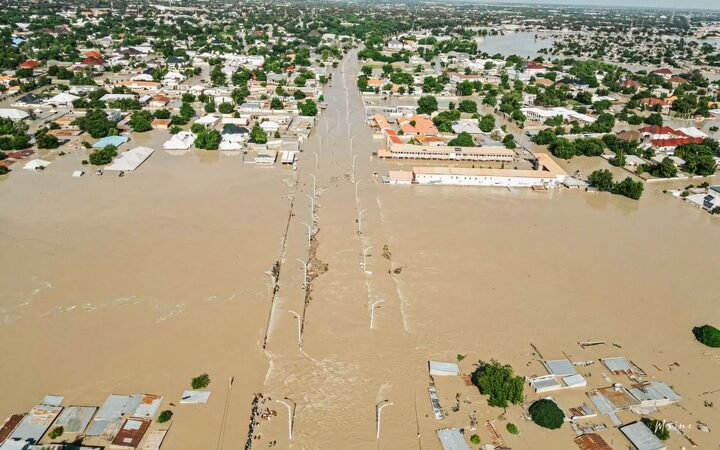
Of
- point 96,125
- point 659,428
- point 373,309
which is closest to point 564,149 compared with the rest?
point 373,309

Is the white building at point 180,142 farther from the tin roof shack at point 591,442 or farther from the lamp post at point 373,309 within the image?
the tin roof shack at point 591,442

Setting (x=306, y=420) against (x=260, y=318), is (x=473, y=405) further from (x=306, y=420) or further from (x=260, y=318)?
(x=260, y=318)

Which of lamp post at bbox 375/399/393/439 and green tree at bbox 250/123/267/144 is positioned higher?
green tree at bbox 250/123/267/144

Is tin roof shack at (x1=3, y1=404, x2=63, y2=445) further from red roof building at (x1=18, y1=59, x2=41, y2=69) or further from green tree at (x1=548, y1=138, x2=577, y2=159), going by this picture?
red roof building at (x1=18, y1=59, x2=41, y2=69)

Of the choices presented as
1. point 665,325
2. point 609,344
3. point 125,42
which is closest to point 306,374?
point 609,344

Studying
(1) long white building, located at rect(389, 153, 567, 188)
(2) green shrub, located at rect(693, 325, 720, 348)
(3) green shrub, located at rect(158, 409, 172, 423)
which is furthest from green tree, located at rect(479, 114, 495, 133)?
(3) green shrub, located at rect(158, 409, 172, 423)

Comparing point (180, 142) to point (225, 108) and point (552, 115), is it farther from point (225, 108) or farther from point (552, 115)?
point (552, 115)

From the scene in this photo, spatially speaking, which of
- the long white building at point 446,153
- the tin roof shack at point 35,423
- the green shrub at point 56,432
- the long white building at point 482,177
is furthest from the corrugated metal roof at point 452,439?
A: the long white building at point 446,153
